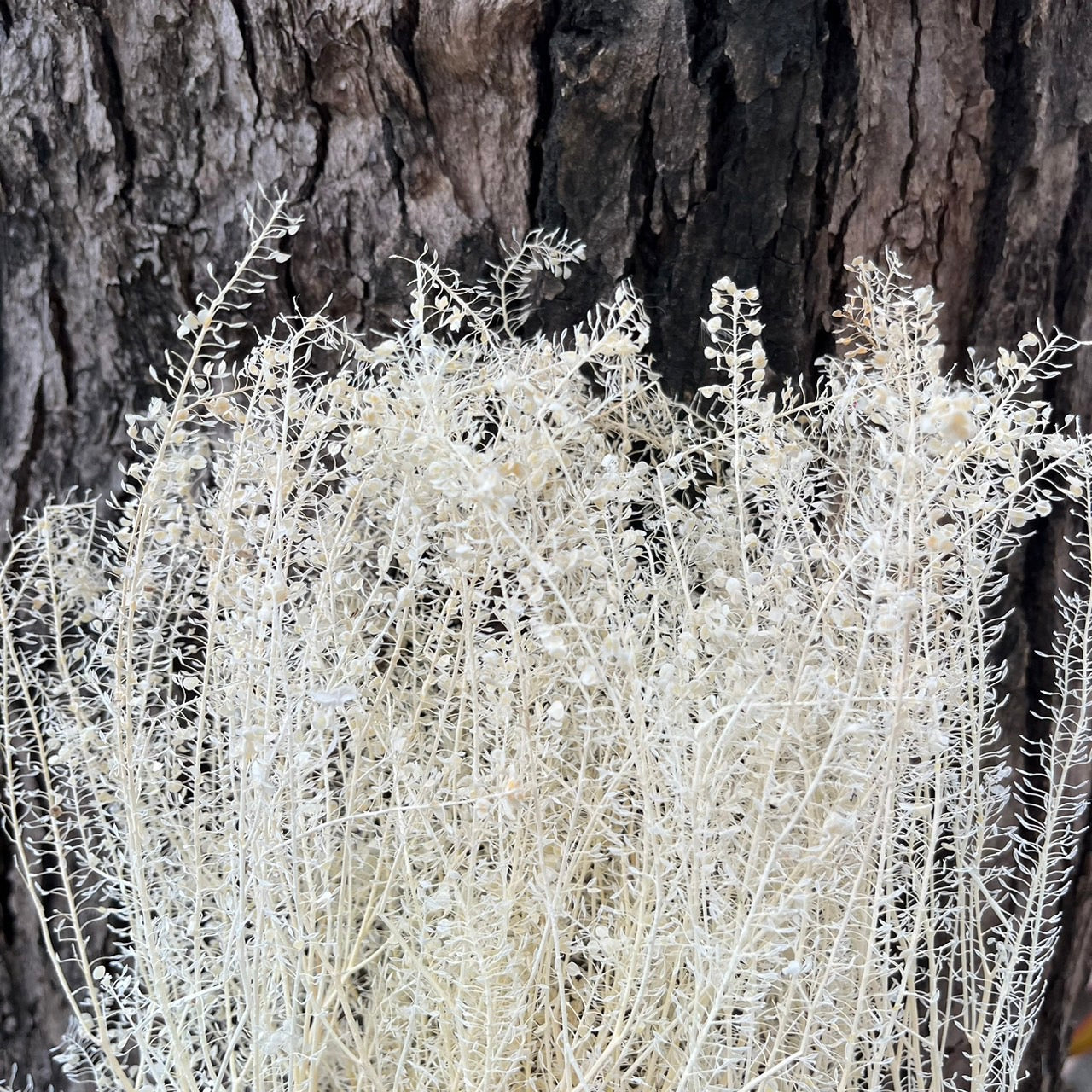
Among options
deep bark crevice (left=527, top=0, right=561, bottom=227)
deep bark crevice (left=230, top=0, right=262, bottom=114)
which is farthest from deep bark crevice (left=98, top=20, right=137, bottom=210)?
deep bark crevice (left=527, top=0, right=561, bottom=227)

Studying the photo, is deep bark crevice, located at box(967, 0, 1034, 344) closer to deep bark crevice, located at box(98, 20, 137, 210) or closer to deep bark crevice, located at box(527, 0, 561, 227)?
deep bark crevice, located at box(527, 0, 561, 227)

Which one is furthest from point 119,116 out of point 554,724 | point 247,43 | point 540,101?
point 554,724

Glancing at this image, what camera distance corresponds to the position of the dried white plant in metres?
0.64

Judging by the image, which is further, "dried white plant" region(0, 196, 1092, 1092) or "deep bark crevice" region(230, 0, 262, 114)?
"deep bark crevice" region(230, 0, 262, 114)

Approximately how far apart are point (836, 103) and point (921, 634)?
1.48 feet

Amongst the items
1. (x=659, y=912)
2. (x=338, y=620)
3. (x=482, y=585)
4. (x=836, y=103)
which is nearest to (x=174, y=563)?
(x=338, y=620)

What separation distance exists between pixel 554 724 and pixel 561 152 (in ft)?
1.52

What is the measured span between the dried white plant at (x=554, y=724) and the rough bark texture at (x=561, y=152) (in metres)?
0.07

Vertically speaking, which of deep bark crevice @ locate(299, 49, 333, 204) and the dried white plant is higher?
deep bark crevice @ locate(299, 49, 333, 204)

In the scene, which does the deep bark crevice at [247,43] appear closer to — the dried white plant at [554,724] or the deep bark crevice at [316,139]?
the deep bark crevice at [316,139]

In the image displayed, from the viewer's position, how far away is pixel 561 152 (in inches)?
33.7

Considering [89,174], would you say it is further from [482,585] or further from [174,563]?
[482,585]

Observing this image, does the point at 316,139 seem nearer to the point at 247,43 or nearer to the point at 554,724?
the point at 247,43

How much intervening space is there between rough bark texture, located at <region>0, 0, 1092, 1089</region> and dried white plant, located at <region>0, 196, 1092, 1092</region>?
0.07 m
